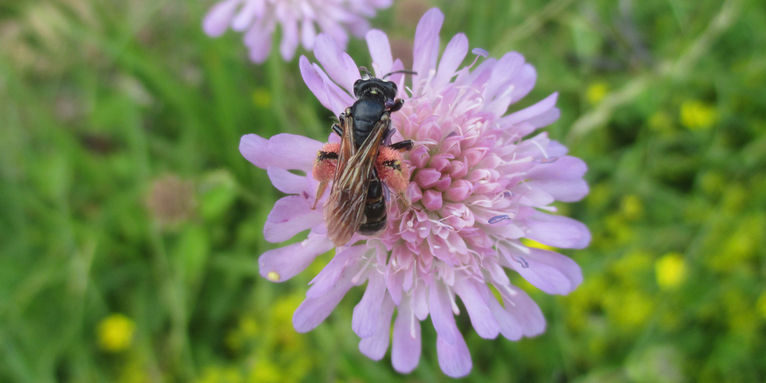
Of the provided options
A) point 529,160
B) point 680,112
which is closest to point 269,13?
point 529,160

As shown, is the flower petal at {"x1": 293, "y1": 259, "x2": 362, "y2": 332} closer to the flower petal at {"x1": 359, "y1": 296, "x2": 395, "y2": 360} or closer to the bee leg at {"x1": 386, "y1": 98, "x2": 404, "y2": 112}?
the flower petal at {"x1": 359, "y1": 296, "x2": 395, "y2": 360}

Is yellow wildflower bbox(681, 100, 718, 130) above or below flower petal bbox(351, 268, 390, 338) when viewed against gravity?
above

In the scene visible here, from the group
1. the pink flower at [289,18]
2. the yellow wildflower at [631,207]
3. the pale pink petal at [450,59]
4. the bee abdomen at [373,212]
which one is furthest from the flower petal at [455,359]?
the yellow wildflower at [631,207]

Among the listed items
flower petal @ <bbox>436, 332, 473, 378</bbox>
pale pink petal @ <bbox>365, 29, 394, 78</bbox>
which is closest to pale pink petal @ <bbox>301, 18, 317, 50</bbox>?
pale pink petal @ <bbox>365, 29, 394, 78</bbox>

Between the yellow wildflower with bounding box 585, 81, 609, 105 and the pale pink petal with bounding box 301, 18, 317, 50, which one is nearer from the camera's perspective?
the pale pink petal with bounding box 301, 18, 317, 50

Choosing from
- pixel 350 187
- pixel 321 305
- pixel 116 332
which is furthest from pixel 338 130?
pixel 116 332

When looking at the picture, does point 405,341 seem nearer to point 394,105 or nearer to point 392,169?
point 392,169

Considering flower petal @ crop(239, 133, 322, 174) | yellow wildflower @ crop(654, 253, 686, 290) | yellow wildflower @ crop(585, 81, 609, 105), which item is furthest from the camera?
yellow wildflower @ crop(585, 81, 609, 105)
